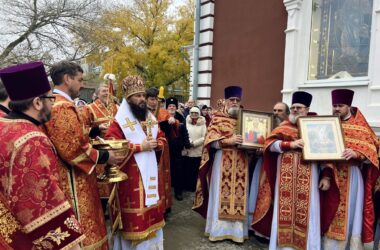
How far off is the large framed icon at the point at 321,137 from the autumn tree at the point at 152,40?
70.1ft

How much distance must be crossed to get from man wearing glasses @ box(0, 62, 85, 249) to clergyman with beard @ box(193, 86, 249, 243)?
296cm

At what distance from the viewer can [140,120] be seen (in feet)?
11.5

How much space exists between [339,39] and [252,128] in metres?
2.97

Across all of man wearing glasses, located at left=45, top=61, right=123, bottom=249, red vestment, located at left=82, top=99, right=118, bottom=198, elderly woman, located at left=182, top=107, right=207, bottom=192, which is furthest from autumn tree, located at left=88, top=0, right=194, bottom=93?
man wearing glasses, located at left=45, top=61, right=123, bottom=249

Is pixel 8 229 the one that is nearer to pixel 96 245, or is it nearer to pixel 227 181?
pixel 96 245

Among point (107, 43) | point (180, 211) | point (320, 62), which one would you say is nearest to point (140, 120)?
point (180, 211)

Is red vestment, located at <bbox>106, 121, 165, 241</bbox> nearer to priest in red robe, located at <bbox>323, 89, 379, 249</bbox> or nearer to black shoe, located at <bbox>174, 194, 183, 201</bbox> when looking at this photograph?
priest in red robe, located at <bbox>323, 89, 379, 249</bbox>

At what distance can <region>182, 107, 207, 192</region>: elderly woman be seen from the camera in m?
6.54

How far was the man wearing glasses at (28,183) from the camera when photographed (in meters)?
1.59

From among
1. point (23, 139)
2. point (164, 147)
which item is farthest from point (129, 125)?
point (23, 139)

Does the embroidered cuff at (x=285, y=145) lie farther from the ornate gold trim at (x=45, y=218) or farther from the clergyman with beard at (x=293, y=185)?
the ornate gold trim at (x=45, y=218)

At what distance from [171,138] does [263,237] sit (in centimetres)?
242

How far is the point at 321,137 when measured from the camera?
12.2ft

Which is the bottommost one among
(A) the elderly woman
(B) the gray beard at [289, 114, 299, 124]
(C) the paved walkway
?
(C) the paved walkway
